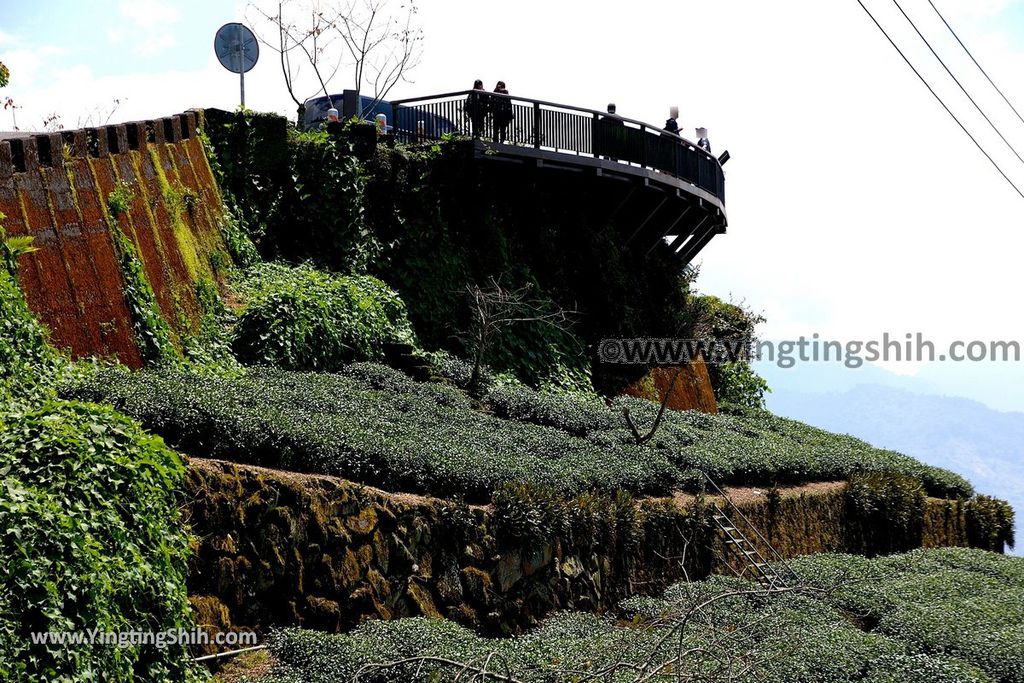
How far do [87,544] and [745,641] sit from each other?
7.12 metres

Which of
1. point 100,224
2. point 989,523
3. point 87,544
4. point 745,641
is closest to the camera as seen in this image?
point 87,544

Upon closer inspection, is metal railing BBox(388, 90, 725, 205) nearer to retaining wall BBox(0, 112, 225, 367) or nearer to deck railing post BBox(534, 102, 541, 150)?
deck railing post BBox(534, 102, 541, 150)

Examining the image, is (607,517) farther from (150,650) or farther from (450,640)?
(150,650)

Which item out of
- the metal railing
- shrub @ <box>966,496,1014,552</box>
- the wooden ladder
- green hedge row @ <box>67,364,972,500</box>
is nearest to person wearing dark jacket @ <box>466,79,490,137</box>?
the metal railing

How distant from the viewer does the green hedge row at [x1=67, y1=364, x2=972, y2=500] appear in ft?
41.6

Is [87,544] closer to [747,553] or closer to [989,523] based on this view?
[747,553]

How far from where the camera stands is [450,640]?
11.3 m

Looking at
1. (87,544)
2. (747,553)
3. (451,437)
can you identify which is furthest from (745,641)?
(87,544)

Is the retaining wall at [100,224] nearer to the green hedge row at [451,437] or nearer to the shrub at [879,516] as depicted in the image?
the green hedge row at [451,437]

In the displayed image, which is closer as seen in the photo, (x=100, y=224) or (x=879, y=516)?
(x=100, y=224)

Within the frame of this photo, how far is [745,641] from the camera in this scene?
1244cm

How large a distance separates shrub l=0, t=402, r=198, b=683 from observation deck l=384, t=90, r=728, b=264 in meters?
13.1

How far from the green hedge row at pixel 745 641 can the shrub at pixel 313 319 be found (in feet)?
21.9

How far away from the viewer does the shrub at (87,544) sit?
8406 mm
